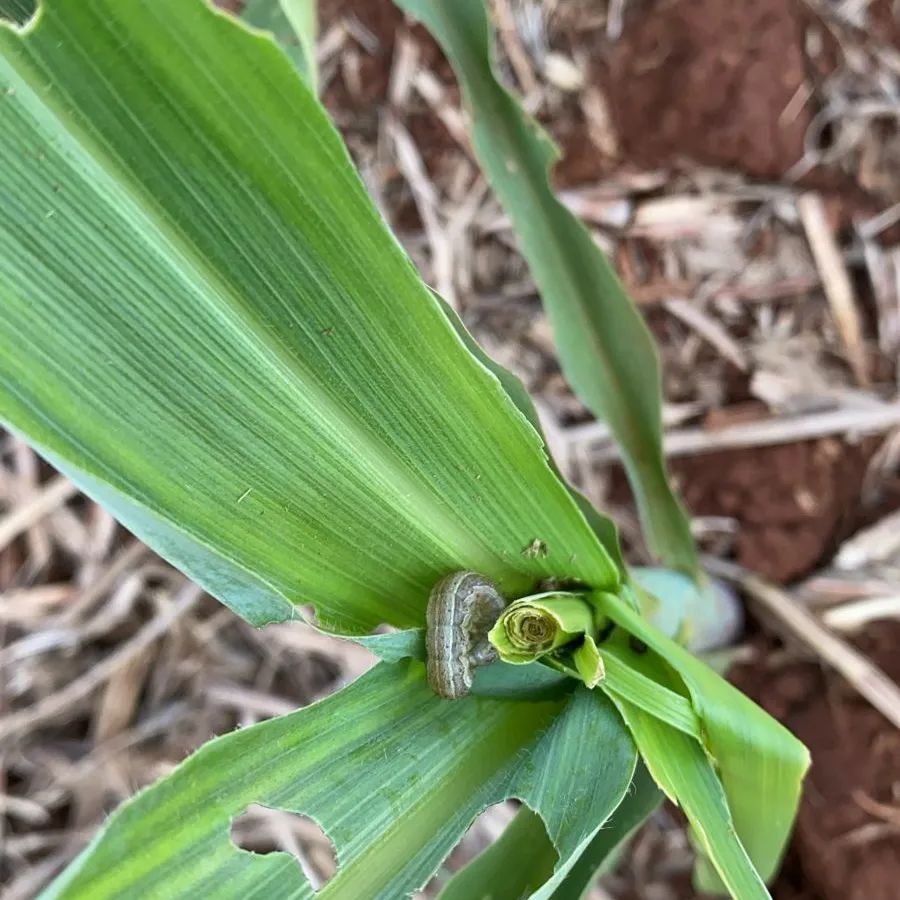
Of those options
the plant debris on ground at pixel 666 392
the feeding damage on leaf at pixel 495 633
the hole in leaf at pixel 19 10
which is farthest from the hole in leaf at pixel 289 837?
the hole in leaf at pixel 19 10

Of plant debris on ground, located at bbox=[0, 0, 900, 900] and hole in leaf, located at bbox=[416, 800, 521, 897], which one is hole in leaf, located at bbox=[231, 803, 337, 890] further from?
hole in leaf, located at bbox=[416, 800, 521, 897]

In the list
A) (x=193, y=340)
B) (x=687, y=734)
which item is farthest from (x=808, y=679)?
(x=193, y=340)

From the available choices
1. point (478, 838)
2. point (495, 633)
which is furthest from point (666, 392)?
point (495, 633)

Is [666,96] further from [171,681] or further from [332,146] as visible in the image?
[171,681]

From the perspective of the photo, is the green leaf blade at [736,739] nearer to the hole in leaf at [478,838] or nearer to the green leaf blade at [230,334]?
the green leaf blade at [230,334]

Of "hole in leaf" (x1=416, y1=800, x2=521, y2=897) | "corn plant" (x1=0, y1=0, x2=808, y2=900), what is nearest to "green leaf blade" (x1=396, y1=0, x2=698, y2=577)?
"corn plant" (x1=0, y1=0, x2=808, y2=900)
